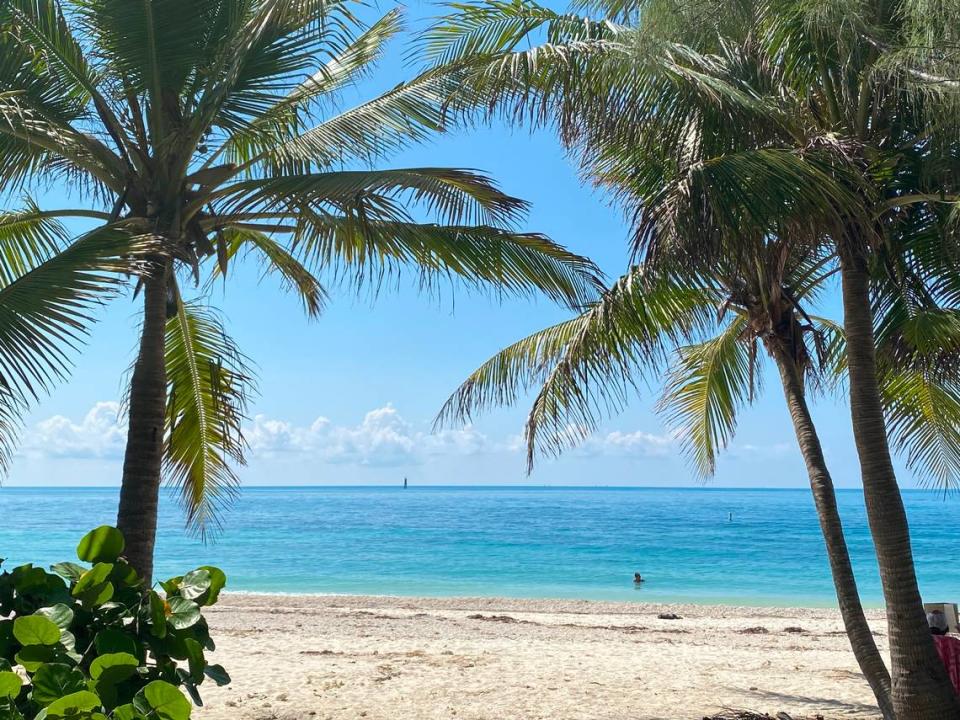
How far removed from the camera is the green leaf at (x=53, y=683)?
1273 millimetres

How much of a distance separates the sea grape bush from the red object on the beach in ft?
18.8

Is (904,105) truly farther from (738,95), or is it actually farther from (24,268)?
(24,268)

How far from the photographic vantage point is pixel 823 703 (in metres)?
7.59

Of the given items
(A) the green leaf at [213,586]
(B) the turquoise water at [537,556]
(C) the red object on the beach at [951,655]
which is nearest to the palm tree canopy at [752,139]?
(C) the red object on the beach at [951,655]

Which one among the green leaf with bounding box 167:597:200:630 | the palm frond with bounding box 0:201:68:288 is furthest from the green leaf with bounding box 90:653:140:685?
the palm frond with bounding box 0:201:68:288

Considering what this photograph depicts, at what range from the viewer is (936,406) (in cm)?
843

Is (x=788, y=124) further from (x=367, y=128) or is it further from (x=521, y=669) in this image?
(x=521, y=669)

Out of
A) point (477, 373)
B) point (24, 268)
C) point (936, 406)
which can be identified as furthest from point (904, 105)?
point (24, 268)

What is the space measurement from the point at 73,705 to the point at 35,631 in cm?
24

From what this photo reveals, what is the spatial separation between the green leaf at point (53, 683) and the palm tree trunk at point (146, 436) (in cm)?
410

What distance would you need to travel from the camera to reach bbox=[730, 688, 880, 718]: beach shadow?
7.26 metres

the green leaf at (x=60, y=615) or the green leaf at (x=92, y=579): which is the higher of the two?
the green leaf at (x=92, y=579)

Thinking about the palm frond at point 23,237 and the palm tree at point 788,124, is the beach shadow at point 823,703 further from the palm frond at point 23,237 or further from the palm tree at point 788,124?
the palm frond at point 23,237

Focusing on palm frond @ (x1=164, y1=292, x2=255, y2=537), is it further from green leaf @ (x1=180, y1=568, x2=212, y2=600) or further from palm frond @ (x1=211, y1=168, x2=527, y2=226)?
green leaf @ (x1=180, y1=568, x2=212, y2=600)
